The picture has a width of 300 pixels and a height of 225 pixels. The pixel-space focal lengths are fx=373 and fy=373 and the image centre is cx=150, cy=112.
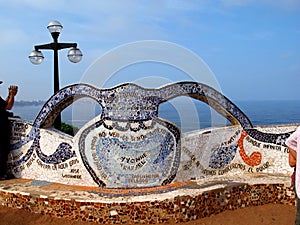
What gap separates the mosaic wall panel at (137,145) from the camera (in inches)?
239

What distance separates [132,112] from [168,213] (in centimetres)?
178

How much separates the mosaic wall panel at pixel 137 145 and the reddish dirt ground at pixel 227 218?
103 centimetres

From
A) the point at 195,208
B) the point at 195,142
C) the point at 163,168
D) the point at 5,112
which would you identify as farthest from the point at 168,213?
the point at 5,112

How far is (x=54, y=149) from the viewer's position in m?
6.51

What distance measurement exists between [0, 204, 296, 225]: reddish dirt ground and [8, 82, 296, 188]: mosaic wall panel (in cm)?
103

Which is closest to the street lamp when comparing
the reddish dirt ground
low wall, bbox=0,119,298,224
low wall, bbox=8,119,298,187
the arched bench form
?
the arched bench form

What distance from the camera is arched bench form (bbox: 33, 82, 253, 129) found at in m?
6.09

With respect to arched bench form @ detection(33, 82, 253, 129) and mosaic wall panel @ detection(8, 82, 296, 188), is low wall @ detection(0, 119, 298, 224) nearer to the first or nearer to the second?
mosaic wall panel @ detection(8, 82, 296, 188)

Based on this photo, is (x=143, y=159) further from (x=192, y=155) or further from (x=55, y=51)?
(x=55, y=51)

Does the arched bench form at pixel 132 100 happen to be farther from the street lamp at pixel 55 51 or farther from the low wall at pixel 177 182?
the street lamp at pixel 55 51

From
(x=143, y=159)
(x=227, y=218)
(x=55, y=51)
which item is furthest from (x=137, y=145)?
(x=55, y=51)

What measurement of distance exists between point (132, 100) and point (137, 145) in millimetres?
736

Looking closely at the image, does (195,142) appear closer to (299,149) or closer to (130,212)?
(130,212)

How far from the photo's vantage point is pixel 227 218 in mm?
5387
